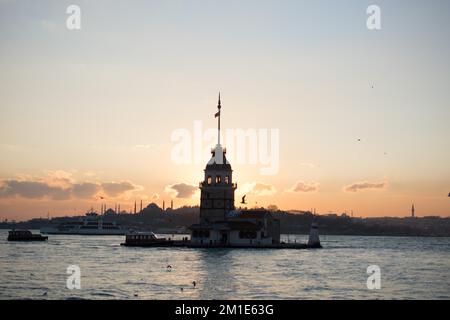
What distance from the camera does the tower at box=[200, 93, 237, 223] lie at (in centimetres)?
11762

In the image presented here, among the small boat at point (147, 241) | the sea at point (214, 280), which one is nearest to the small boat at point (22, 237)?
the small boat at point (147, 241)

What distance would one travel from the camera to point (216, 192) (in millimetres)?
118312

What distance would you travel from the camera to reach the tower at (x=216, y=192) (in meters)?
118

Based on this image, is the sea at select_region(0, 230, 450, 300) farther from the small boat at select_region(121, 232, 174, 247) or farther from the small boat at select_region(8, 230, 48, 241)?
the small boat at select_region(8, 230, 48, 241)

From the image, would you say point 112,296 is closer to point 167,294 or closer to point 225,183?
point 167,294

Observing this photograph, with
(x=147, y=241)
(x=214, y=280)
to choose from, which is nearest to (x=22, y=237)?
(x=147, y=241)

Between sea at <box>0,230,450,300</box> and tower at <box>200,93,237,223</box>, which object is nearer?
sea at <box>0,230,450,300</box>

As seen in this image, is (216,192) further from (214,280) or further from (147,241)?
(214,280)

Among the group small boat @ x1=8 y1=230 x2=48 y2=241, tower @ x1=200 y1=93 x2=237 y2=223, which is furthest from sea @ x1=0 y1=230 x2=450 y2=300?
small boat @ x1=8 y1=230 x2=48 y2=241

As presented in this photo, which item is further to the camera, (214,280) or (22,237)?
(22,237)

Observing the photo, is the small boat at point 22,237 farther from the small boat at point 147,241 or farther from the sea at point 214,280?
the sea at point 214,280
